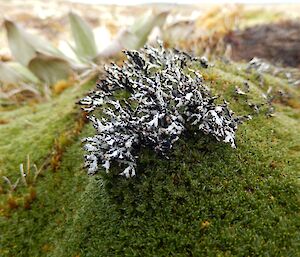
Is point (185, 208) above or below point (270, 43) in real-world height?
above

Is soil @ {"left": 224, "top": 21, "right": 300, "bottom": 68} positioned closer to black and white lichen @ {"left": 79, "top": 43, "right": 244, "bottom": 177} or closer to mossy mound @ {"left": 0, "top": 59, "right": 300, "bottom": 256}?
mossy mound @ {"left": 0, "top": 59, "right": 300, "bottom": 256}

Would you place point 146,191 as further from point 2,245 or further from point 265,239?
point 2,245

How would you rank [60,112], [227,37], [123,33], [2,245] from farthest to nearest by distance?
[227,37], [123,33], [60,112], [2,245]

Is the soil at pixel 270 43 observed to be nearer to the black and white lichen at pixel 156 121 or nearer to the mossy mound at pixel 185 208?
the mossy mound at pixel 185 208

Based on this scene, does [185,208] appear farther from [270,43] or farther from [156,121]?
[270,43]

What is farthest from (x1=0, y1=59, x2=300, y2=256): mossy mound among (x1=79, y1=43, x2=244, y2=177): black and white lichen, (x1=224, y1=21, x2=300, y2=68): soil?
(x1=224, y1=21, x2=300, y2=68): soil

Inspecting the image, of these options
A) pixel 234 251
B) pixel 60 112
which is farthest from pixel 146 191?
pixel 60 112

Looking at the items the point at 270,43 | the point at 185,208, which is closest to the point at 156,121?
the point at 185,208
